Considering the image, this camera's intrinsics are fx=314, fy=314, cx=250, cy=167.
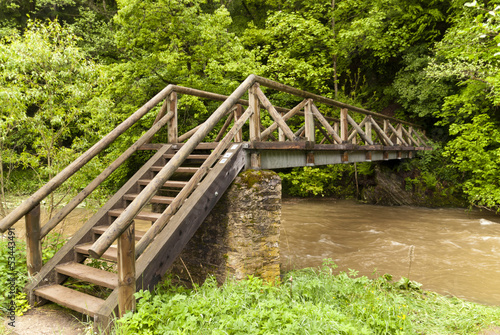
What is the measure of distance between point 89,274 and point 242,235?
182cm

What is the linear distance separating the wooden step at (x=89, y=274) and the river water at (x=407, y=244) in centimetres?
391

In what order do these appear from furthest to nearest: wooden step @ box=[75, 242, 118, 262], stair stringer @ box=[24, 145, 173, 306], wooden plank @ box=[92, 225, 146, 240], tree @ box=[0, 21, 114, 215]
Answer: tree @ box=[0, 21, 114, 215], wooden plank @ box=[92, 225, 146, 240], wooden step @ box=[75, 242, 118, 262], stair stringer @ box=[24, 145, 173, 306]

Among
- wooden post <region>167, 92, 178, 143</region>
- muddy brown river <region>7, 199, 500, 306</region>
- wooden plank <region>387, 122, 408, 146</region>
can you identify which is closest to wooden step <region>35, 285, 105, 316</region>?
wooden post <region>167, 92, 178, 143</region>

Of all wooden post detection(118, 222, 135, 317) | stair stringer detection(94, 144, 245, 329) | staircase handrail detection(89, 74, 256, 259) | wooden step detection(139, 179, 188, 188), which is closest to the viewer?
staircase handrail detection(89, 74, 256, 259)

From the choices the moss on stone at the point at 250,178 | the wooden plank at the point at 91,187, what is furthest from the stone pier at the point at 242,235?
the wooden plank at the point at 91,187

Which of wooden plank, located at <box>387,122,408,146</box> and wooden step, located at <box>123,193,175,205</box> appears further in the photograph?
wooden plank, located at <box>387,122,408,146</box>

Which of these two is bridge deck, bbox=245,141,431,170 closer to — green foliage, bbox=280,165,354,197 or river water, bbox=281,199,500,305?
river water, bbox=281,199,500,305

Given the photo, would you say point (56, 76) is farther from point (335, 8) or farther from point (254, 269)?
point (335, 8)

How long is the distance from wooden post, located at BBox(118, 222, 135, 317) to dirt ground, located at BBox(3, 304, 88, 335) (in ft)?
1.30

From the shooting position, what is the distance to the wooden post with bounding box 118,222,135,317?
2844 millimetres

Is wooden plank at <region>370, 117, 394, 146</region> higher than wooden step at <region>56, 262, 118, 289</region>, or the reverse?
wooden plank at <region>370, 117, 394, 146</region>

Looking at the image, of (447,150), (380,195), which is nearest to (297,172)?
(380,195)

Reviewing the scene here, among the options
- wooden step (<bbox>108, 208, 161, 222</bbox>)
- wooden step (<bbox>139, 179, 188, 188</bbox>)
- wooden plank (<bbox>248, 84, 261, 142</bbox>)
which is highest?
wooden plank (<bbox>248, 84, 261, 142</bbox>)

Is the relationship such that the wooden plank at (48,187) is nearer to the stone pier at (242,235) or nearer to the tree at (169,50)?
the stone pier at (242,235)
